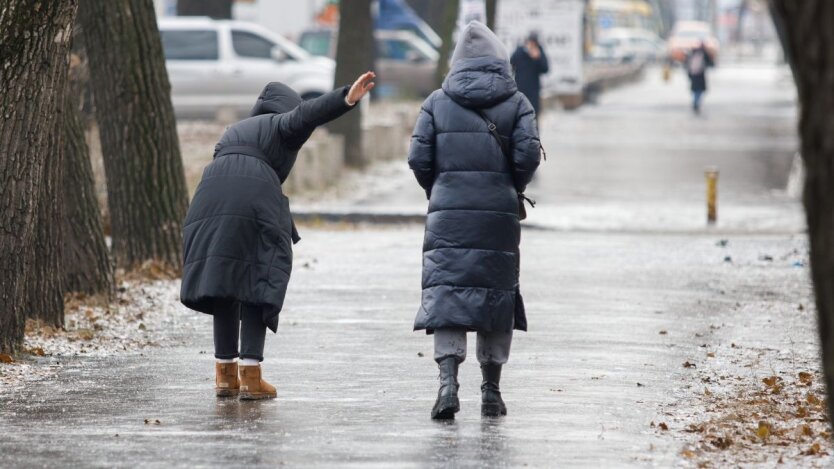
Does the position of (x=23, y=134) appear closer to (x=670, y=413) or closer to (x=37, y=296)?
(x=37, y=296)

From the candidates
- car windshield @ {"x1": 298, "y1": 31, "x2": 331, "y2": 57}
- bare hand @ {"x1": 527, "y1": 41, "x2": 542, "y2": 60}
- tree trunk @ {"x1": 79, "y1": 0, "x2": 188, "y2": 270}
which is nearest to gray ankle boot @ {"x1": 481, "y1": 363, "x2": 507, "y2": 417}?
tree trunk @ {"x1": 79, "y1": 0, "x2": 188, "y2": 270}

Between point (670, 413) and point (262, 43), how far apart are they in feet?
70.8

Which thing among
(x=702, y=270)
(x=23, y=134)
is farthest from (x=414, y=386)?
(x=702, y=270)

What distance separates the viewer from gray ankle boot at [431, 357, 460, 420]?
736cm

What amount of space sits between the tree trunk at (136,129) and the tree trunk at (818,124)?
27.0ft

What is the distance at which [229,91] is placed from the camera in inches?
1120

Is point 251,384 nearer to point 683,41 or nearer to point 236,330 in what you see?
point 236,330

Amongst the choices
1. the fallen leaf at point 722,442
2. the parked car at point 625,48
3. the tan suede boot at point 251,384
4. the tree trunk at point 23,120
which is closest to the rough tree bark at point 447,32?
the tree trunk at point 23,120

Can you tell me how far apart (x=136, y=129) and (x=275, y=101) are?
4.61 metres

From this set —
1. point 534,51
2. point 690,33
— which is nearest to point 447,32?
point 534,51

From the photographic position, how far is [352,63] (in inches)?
939


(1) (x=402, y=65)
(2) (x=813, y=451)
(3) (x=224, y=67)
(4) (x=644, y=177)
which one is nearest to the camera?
(2) (x=813, y=451)

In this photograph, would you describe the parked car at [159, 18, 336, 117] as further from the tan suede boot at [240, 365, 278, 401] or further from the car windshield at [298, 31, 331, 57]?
the tan suede boot at [240, 365, 278, 401]

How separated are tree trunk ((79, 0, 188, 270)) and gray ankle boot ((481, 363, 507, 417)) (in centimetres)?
557
